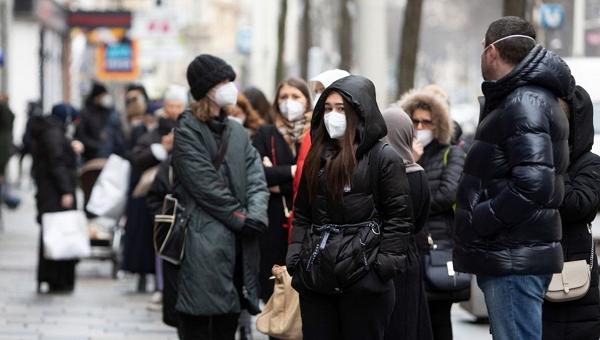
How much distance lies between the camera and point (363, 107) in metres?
7.29

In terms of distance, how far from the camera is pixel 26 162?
4438 centimetres

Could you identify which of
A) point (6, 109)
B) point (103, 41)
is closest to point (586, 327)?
point (6, 109)

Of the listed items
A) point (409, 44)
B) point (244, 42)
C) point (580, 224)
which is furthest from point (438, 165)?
point (244, 42)

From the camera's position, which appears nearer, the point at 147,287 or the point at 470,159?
the point at 470,159

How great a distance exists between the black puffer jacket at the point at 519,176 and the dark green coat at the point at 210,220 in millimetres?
2012

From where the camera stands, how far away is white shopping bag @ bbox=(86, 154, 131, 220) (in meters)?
15.7

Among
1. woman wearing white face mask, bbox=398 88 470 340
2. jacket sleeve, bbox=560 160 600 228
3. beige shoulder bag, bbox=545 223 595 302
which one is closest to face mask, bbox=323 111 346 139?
jacket sleeve, bbox=560 160 600 228

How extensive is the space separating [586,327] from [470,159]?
1.14 metres

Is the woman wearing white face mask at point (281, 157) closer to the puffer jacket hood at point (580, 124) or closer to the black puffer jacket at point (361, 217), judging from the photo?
the puffer jacket hood at point (580, 124)

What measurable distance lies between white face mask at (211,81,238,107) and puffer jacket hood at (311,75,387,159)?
1.83 meters

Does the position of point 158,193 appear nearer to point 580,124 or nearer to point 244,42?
point 580,124

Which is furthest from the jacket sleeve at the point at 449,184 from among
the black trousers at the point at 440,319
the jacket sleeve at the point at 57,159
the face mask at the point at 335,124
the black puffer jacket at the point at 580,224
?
the jacket sleeve at the point at 57,159

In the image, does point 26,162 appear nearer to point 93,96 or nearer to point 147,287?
point 93,96

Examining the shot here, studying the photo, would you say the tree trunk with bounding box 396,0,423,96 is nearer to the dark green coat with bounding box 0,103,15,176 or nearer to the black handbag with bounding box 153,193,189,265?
the dark green coat with bounding box 0,103,15,176
